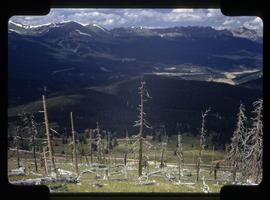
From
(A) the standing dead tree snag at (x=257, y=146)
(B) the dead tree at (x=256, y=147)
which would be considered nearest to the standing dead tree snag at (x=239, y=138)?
(B) the dead tree at (x=256, y=147)

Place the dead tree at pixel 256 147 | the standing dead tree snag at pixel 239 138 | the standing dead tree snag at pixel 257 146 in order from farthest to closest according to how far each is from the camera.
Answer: the standing dead tree snag at pixel 239 138 < the dead tree at pixel 256 147 < the standing dead tree snag at pixel 257 146

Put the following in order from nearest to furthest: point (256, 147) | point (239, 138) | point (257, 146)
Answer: point (257, 146) → point (256, 147) → point (239, 138)

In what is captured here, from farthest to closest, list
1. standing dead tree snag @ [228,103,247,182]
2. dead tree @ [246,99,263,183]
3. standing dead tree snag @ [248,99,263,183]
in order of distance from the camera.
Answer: standing dead tree snag @ [228,103,247,182] → dead tree @ [246,99,263,183] → standing dead tree snag @ [248,99,263,183]

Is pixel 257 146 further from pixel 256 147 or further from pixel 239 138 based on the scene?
pixel 239 138

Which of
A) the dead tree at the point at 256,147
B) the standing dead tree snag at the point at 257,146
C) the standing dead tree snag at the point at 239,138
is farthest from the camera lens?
the standing dead tree snag at the point at 239,138

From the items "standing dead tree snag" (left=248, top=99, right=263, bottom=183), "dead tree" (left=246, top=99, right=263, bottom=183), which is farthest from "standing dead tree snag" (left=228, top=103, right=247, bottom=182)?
"standing dead tree snag" (left=248, top=99, right=263, bottom=183)

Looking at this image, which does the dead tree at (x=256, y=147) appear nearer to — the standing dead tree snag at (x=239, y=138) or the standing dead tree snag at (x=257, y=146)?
the standing dead tree snag at (x=257, y=146)

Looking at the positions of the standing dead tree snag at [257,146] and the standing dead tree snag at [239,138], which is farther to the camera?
the standing dead tree snag at [239,138]

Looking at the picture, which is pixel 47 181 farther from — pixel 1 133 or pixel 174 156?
pixel 174 156

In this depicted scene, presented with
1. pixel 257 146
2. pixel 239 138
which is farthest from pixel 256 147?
pixel 239 138

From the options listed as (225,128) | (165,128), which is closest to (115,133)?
(165,128)

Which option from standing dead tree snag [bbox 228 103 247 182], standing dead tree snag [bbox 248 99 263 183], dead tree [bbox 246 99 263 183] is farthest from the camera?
standing dead tree snag [bbox 228 103 247 182]

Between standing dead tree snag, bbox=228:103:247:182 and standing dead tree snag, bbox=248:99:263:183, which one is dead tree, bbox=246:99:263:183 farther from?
standing dead tree snag, bbox=228:103:247:182
